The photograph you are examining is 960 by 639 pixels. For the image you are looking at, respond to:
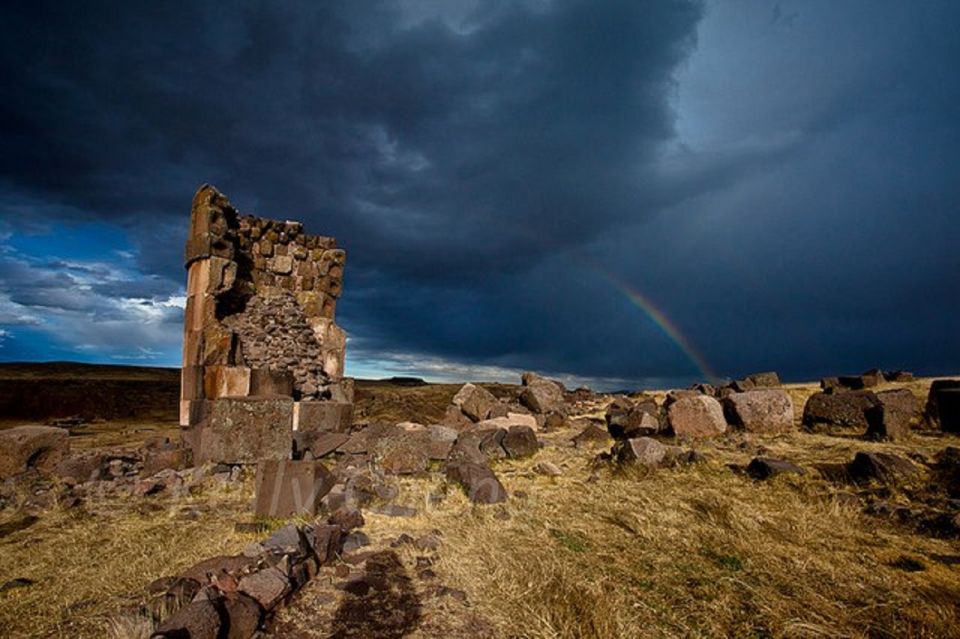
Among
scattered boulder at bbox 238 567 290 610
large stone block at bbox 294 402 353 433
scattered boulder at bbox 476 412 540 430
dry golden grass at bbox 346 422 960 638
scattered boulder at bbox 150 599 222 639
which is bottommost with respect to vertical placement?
dry golden grass at bbox 346 422 960 638

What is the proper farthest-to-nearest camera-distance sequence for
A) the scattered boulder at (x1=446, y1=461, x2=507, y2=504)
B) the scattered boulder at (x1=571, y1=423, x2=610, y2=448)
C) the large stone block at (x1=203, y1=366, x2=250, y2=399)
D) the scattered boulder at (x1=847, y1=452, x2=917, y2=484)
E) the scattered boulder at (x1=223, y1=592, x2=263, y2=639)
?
the scattered boulder at (x1=571, y1=423, x2=610, y2=448) → the large stone block at (x1=203, y1=366, x2=250, y2=399) → the scattered boulder at (x1=446, y1=461, x2=507, y2=504) → the scattered boulder at (x1=847, y1=452, x2=917, y2=484) → the scattered boulder at (x1=223, y1=592, x2=263, y2=639)

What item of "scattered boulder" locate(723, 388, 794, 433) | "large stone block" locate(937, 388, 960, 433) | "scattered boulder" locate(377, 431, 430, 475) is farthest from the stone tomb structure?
"large stone block" locate(937, 388, 960, 433)

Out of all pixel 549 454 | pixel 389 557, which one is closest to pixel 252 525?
pixel 389 557

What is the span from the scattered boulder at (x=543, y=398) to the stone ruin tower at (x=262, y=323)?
7282 millimetres

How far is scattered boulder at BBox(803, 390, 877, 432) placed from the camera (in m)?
11.2

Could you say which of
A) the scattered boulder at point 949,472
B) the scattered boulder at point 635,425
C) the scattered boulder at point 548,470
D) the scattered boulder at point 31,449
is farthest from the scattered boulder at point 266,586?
the scattered boulder at point 635,425

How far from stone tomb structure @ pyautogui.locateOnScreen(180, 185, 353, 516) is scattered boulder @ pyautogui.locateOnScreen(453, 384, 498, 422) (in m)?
3.82

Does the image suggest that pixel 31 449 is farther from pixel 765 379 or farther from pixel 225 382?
pixel 765 379

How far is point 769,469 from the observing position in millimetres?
7402

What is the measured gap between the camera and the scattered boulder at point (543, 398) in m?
17.7

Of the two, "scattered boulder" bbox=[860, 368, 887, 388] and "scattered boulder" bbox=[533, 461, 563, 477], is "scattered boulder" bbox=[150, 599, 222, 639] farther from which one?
"scattered boulder" bbox=[860, 368, 887, 388]

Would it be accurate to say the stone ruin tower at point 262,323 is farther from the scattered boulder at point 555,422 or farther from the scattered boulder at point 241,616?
the scattered boulder at point 555,422

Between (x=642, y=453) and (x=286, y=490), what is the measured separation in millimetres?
5763

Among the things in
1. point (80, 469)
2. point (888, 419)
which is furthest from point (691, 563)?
point (80, 469)
